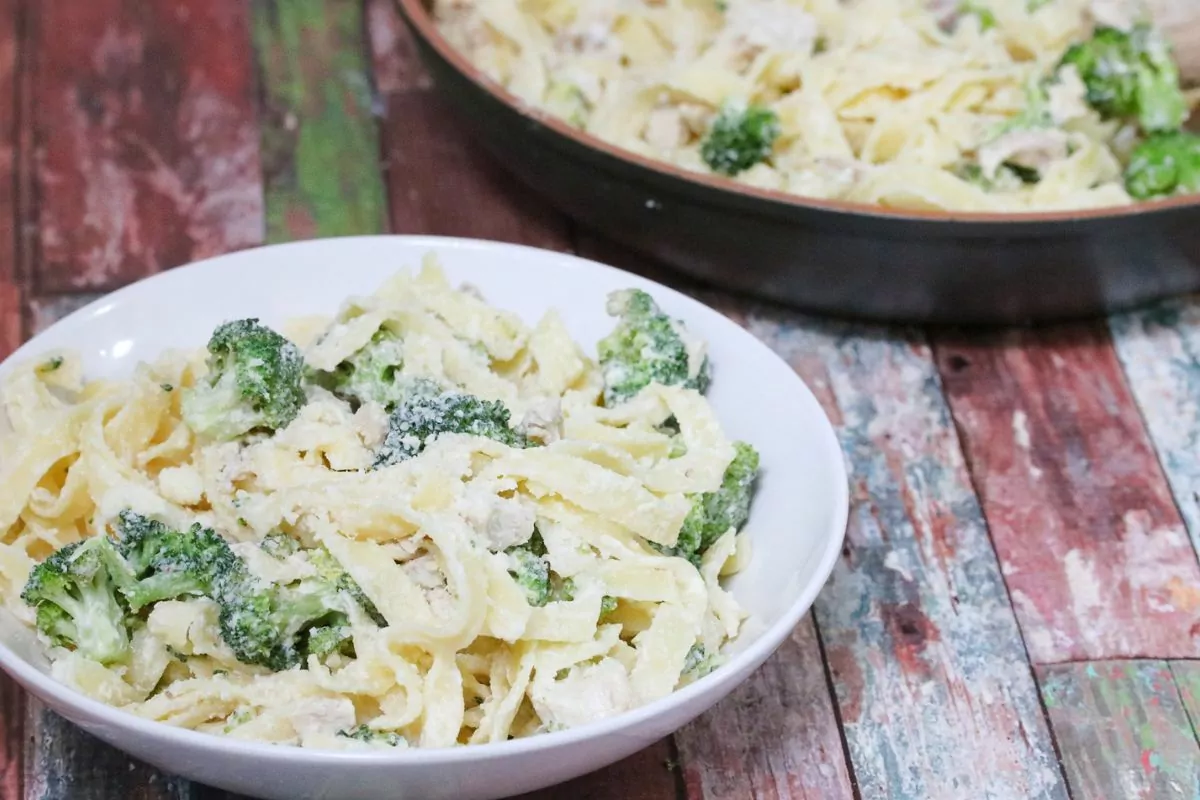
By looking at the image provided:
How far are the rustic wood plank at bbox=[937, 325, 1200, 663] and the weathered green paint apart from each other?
46.4 inches

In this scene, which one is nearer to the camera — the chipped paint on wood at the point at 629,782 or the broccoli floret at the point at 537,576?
the broccoli floret at the point at 537,576

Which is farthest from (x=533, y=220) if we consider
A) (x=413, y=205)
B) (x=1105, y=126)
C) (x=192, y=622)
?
(x=192, y=622)

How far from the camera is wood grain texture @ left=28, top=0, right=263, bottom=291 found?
7.91 ft

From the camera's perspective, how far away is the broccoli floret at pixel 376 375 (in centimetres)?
161

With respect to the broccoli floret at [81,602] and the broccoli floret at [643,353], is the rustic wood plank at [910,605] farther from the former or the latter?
the broccoli floret at [81,602]

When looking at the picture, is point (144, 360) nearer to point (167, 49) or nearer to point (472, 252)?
point (472, 252)

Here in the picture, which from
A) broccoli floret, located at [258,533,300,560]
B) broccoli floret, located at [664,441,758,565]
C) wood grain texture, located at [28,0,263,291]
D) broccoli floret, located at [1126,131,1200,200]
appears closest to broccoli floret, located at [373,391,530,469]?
broccoli floret, located at [258,533,300,560]

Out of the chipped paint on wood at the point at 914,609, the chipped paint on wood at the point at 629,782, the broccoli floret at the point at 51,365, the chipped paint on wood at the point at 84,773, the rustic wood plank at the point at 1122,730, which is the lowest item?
the rustic wood plank at the point at 1122,730

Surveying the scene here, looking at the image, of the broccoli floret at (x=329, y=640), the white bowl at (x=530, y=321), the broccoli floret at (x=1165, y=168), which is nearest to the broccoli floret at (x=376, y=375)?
the white bowl at (x=530, y=321)

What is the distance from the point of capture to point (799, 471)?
1.62 metres

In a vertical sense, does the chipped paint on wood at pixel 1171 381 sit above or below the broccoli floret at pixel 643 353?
below

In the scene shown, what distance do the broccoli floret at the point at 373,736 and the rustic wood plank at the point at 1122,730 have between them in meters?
0.88

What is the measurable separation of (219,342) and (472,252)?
0.45 metres

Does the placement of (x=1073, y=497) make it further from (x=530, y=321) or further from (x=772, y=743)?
(x=530, y=321)
